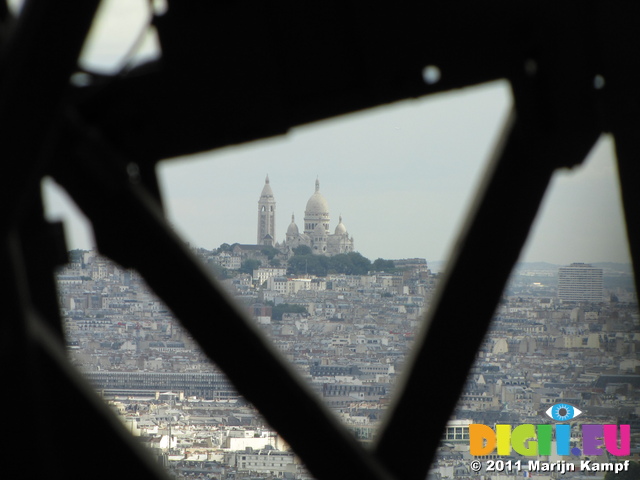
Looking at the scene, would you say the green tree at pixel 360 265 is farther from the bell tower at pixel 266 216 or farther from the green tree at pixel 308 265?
the bell tower at pixel 266 216

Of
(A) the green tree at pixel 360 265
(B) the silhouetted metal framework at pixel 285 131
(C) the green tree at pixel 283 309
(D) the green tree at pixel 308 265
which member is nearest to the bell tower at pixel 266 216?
(D) the green tree at pixel 308 265

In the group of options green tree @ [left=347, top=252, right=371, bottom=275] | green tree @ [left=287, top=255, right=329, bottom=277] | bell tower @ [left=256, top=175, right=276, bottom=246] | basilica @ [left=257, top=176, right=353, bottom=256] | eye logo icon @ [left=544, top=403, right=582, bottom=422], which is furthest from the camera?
bell tower @ [left=256, top=175, right=276, bottom=246]

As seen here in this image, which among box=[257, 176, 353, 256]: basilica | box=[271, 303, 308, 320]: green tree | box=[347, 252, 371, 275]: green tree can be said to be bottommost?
box=[271, 303, 308, 320]: green tree

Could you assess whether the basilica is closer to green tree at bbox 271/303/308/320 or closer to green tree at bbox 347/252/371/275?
green tree at bbox 347/252/371/275

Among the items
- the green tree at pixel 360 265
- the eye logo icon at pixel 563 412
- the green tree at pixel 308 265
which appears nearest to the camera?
the eye logo icon at pixel 563 412

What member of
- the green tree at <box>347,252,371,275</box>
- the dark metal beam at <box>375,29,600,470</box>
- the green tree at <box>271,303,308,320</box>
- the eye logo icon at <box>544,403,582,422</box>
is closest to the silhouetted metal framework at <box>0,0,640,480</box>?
the dark metal beam at <box>375,29,600,470</box>

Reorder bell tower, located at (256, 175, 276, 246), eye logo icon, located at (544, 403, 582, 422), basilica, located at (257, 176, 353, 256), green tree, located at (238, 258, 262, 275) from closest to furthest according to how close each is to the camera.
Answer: eye logo icon, located at (544, 403, 582, 422), green tree, located at (238, 258, 262, 275), basilica, located at (257, 176, 353, 256), bell tower, located at (256, 175, 276, 246)

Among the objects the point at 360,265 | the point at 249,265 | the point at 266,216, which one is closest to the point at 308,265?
the point at 360,265
